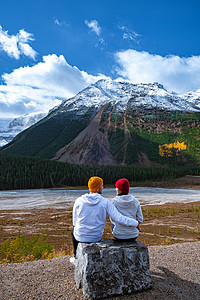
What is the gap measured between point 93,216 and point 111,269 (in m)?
1.03

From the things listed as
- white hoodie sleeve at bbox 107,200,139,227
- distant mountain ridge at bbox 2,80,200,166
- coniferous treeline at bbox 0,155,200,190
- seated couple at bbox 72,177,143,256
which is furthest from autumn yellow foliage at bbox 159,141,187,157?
white hoodie sleeve at bbox 107,200,139,227

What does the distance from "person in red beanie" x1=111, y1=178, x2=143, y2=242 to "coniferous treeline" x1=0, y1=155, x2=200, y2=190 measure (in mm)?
51193

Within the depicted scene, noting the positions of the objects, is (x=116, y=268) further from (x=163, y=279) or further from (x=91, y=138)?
(x=91, y=138)

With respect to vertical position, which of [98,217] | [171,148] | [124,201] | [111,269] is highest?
[171,148]

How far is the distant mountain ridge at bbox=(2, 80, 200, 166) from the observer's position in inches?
3949

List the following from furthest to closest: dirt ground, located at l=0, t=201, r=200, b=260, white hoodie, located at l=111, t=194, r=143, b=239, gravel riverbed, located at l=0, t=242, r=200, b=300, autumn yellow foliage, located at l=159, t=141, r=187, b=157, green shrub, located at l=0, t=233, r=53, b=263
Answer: autumn yellow foliage, located at l=159, t=141, r=187, b=157, dirt ground, located at l=0, t=201, r=200, b=260, green shrub, located at l=0, t=233, r=53, b=263, white hoodie, located at l=111, t=194, r=143, b=239, gravel riverbed, located at l=0, t=242, r=200, b=300

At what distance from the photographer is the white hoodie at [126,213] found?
499 cm

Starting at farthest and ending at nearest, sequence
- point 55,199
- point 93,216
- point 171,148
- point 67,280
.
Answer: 1. point 171,148
2. point 55,199
3. point 67,280
4. point 93,216

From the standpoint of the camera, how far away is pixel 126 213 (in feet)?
16.7

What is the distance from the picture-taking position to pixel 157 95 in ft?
468

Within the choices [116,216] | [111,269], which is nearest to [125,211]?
[116,216]

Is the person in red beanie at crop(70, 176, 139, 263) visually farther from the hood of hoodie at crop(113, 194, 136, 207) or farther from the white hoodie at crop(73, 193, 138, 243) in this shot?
the hood of hoodie at crop(113, 194, 136, 207)

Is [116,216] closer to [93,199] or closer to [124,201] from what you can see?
[124,201]

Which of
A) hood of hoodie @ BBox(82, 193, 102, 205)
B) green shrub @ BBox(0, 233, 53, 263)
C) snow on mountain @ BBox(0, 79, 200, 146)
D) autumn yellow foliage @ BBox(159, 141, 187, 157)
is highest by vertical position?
snow on mountain @ BBox(0, 79, 200, 146)
